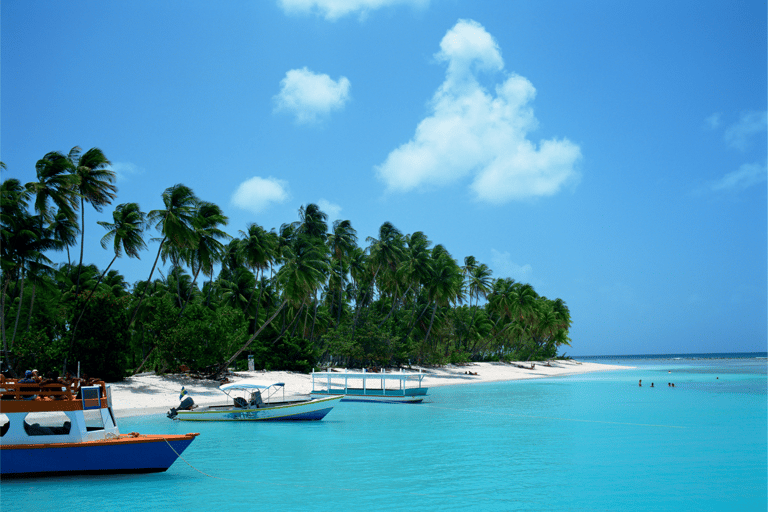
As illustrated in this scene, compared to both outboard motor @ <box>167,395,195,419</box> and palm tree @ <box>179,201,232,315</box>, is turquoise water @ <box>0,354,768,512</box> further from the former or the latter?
palm tree @ <box>179,201,232,315</box>

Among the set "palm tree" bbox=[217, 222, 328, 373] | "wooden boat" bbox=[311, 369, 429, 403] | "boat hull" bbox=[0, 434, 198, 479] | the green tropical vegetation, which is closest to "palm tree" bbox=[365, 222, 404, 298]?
the green tropical vegetation

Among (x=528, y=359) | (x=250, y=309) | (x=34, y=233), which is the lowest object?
(x=528, y=359)

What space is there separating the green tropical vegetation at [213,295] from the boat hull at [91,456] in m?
18.6

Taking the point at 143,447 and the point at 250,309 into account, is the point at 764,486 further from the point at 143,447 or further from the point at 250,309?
the point at 250,309

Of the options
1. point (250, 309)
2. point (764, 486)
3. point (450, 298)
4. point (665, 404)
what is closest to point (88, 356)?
point (250, 309)

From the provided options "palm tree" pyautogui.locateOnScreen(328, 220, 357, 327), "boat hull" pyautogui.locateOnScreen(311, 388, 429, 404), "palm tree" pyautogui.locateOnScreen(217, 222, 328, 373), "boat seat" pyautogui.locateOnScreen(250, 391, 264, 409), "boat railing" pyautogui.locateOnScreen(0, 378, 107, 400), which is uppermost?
"palm tree" pyautogui.locateOnScreen(328, 220, 357, 327)

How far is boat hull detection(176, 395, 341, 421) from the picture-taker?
2557cm

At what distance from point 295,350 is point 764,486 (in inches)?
1450

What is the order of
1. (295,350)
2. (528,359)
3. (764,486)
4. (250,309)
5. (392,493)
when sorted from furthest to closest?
(528,359) → (250,309) → (295,350) → (764,486) → (392,493)

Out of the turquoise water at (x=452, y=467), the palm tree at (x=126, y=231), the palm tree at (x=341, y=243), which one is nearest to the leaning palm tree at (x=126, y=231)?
the palm tree at (x=126, y=231)

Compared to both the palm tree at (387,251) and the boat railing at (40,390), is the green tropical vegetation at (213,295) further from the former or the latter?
the boat railing at (40,390)

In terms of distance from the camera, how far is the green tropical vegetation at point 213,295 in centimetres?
3212

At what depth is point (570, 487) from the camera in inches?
569

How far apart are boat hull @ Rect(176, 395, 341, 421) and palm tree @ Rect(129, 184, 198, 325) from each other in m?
13.9
